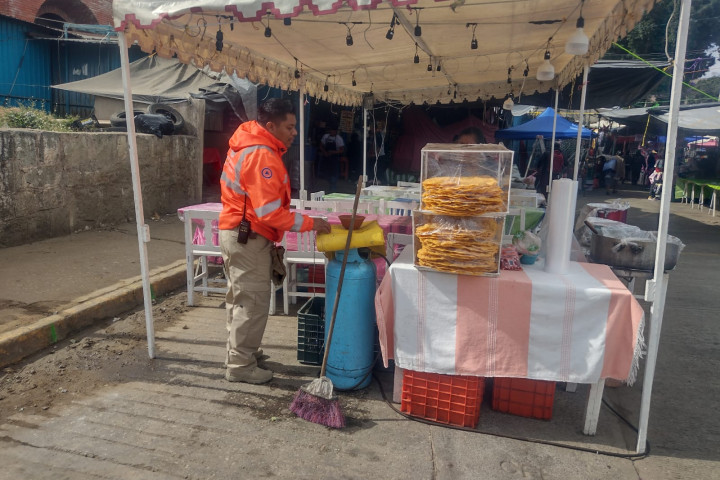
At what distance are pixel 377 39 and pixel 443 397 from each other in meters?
3.75

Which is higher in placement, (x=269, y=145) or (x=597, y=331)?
(x=269, y=145)

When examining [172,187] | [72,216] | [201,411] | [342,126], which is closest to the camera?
[201,411]

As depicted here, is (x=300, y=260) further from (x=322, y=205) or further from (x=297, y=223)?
(x=297, y=223)

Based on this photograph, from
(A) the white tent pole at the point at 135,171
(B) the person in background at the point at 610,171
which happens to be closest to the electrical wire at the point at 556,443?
(A) the white tent pole at the point at 135,171

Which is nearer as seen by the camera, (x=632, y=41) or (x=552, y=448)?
(x=552, y=448)

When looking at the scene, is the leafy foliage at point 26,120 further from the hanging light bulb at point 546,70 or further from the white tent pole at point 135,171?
the hanging light bulb at point 546,70

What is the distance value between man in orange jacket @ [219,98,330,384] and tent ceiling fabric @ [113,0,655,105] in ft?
2.52

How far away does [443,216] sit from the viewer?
3.10 meters

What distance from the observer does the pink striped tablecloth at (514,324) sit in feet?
9.71

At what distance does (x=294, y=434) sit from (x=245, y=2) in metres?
2.77

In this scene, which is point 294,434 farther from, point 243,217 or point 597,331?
point 597,331

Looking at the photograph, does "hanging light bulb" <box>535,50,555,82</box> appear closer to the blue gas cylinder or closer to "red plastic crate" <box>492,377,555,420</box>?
the blue gas cylinder

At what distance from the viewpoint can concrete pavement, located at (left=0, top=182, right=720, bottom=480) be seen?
277cm

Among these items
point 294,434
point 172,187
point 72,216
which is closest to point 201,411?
point 294,434
